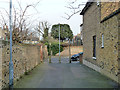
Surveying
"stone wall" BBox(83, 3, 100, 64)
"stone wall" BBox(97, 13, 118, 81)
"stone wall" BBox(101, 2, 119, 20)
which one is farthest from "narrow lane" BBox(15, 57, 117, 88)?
"stone wall" BBox(101, 2, 119, 20)

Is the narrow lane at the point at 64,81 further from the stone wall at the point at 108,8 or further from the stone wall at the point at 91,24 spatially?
the stone wall at the point at 108,8

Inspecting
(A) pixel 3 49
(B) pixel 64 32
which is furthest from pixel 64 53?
(A) pixel 3 49

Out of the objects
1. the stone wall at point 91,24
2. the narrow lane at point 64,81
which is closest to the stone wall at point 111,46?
the narrow lane at point 64,81

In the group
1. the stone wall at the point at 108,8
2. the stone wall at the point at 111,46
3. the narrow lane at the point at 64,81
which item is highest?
the stone wall at the point at 108,8

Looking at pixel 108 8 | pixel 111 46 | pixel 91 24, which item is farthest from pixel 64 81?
pixel 91 24

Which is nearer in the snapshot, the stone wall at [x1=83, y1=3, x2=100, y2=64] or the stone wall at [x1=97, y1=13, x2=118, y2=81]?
the stone wall at [x1=97, y1=13, x2=118, y2=81]

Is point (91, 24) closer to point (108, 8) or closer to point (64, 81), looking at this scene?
point (108, 8)

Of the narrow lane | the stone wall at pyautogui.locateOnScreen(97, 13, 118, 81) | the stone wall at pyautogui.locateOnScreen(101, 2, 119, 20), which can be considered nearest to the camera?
the narrow lane

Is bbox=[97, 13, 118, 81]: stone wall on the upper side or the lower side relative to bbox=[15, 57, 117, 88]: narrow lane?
upper

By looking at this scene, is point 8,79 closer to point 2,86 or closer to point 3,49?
point 2,86

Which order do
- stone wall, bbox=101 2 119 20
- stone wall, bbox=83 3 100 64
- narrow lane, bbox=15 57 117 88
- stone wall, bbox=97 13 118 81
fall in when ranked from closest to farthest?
narrow lane, bbox=15 57 117 88 → stone wall, bbox=97 13 118 81 → stone wall, bbox=101 2 119 20 → stone wall, bbox=83 3 100 64

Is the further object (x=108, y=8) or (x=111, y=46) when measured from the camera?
(x=108, y=8)

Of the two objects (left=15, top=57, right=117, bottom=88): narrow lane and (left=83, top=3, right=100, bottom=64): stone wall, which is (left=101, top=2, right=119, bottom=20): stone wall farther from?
(left=15, top=57, right=117, bottom=88): narrow lane

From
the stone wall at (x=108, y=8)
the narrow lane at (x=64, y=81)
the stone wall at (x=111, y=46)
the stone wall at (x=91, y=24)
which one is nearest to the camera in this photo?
the narrow lane at (x=64, y=81)
